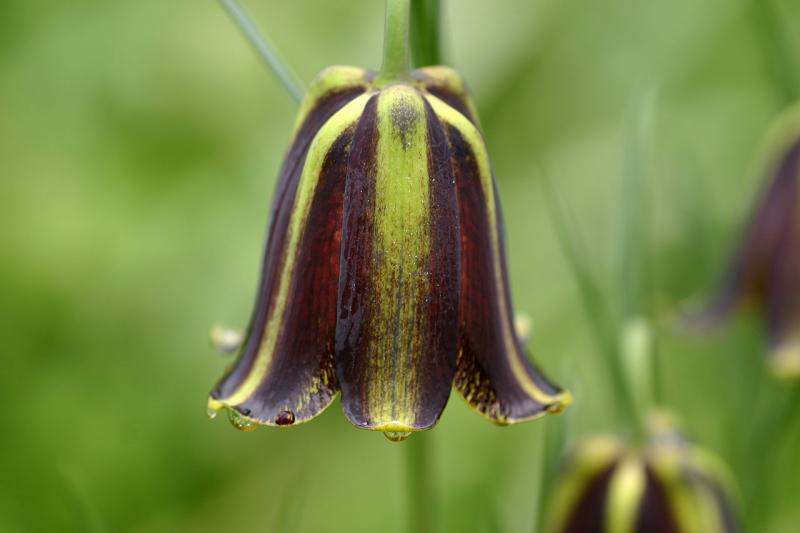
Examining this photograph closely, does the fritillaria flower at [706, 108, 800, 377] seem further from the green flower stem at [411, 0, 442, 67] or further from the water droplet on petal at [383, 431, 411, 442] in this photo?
the water droplet on petal at [383, 431, 411, 442]

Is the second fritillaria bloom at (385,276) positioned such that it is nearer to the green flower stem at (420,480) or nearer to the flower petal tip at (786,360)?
the green flower stem at (420,480)

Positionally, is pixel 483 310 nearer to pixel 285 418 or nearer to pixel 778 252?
pixel 285 418

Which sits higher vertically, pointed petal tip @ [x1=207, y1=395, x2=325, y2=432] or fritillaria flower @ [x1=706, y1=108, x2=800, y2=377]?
pointed petal tip @ [x1=207, y1=395, x2=325, y2=432]

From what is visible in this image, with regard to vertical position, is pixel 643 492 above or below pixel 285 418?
below

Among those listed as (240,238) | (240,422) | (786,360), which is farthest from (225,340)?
(240,238)

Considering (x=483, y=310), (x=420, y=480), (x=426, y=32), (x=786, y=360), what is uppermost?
(x=426, y=32)

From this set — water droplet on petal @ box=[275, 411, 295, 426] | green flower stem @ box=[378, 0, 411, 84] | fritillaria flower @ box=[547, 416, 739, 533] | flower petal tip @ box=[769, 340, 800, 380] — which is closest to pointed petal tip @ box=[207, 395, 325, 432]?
water droplet on petal @ box=[275, 411, 295, 426]
